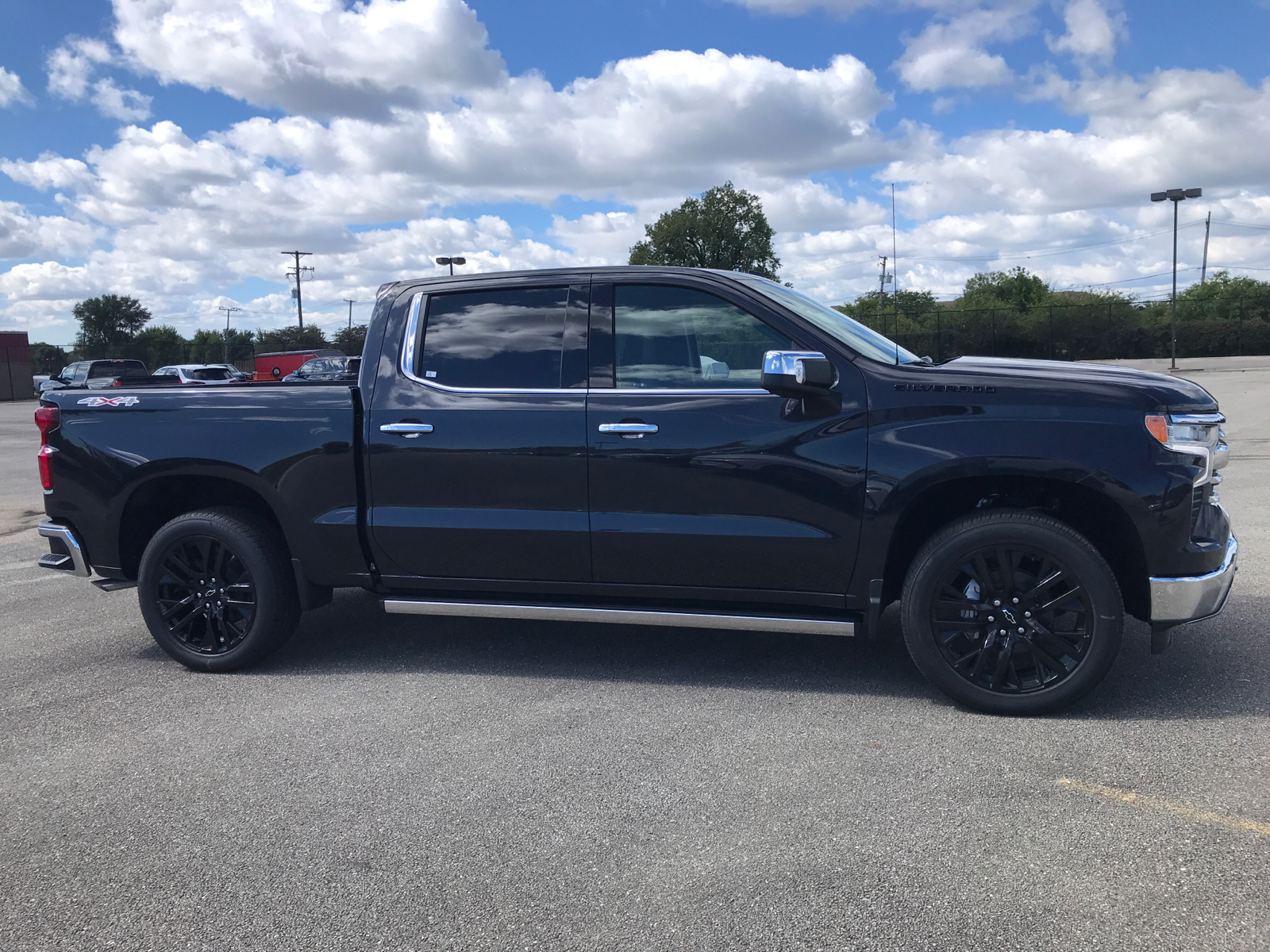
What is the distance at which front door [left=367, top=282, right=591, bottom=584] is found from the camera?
459 centimetres

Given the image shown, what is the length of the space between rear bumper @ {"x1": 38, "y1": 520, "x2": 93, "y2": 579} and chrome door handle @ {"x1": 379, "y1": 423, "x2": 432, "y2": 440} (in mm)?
1850

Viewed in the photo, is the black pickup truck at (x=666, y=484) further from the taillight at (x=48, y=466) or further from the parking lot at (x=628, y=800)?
the parking lot at (x=628, y=800)

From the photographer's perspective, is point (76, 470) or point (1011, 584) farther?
point (76, 470)

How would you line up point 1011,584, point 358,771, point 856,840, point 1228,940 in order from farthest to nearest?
point 1011,584, point 358,771, point 856,840, point 1228,940

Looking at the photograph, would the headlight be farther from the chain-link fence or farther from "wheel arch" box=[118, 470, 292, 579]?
the chain-link fence

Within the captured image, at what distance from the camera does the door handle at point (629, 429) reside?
4.45 metres

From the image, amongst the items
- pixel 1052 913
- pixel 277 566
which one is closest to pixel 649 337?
pixel 277 566

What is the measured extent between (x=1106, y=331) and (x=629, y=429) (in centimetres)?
5131

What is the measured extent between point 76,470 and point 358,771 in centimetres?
258

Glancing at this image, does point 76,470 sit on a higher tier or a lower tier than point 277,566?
higher

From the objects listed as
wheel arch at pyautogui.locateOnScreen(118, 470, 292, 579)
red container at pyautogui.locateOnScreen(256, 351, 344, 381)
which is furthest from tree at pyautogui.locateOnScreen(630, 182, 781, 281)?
wheel arch at pyautogui.locateOnScreen(118, 470, 292, 579)

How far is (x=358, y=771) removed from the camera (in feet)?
12.5

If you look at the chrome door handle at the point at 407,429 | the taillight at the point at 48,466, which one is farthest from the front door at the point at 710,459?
the taillight at the point at 48,466

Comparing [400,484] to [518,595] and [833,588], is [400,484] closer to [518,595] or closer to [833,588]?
[518,595]
